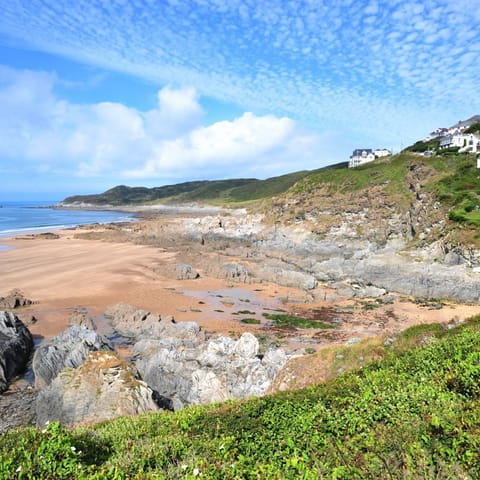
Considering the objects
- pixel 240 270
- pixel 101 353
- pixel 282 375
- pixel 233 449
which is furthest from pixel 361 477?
pixel 240 270

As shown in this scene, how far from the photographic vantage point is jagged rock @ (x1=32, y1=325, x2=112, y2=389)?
18938 millimetres

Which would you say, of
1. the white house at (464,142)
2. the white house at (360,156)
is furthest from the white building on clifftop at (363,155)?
the white house at (464,142)

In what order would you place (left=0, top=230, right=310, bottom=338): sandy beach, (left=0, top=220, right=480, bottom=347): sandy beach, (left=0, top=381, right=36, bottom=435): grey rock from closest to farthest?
(left=0, top=381, right=36, bottom=435): grey rock → (left=0, top=220, right=480, bottom=347): sandy beach → (left=0, top=230, right=310, bottom=338): sandy beach

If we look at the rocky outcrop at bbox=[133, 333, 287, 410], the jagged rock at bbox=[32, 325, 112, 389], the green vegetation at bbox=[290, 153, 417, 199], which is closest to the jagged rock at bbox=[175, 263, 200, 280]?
the rocky outcrop at bbox=[133, 333, 287, 410]

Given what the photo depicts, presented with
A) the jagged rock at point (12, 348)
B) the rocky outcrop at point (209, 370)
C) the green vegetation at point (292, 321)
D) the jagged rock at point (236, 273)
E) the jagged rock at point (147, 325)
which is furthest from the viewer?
the jagged rock at point (236, 273)

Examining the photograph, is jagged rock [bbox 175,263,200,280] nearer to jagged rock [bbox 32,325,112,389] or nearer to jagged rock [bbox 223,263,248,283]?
jagged rock [bbox 223,263,248,283]

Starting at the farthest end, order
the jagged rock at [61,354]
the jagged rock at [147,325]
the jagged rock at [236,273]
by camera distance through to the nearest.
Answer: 1. the jagged rock at [236,273]
2. the jagged rock at [147,325]
3. the jagged rock at [61,354]

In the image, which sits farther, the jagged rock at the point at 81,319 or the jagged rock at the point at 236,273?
the jagged rock at the point at 236,273

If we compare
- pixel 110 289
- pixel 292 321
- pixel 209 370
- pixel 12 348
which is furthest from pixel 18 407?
pixel 110 289

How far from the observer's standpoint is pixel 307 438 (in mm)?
6754

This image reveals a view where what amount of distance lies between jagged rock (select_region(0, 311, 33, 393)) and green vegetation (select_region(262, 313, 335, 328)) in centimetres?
1829

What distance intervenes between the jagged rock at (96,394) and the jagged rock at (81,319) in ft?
40.2

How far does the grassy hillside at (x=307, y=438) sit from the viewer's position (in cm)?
563

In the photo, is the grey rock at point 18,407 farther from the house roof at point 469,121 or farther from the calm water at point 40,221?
the house roof at point 469,121
